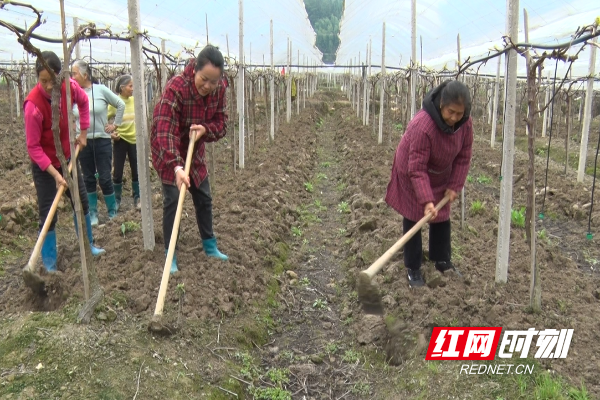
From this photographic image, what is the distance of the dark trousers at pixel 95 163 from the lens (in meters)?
5.34

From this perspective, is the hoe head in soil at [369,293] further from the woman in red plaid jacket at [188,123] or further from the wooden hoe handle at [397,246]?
the woman in red plaid jacket at [188,123]

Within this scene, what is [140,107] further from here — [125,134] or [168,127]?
Answer: [125,134]

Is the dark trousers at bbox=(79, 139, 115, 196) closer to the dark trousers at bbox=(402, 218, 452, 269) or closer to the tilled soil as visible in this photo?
the tilled soil

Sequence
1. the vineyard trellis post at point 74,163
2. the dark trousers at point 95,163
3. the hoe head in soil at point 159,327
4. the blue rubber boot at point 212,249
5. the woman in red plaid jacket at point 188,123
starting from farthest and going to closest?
the dark trousers at point 95,163, the blue rubber boot at point 212,249, the woman in red plaid jacket at point 188,123, the hoe head in soil at point 159,327, the vineyard trellis post at point 74,163

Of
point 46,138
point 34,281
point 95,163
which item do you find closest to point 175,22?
point 95,163

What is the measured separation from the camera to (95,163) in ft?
17.8

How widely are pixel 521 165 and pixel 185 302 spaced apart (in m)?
8.04

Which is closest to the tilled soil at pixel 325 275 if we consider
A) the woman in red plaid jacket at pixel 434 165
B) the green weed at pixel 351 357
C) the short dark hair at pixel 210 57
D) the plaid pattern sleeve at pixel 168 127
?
the green weed at pixel 351 357

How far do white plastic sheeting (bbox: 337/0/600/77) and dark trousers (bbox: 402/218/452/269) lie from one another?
160 inches

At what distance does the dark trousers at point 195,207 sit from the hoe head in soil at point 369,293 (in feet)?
4.97

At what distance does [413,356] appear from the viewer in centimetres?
305

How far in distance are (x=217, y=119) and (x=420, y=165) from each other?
1.61 meters

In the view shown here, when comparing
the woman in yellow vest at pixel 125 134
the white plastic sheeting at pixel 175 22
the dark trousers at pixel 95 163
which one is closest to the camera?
the dark trousers at pixel 95 163

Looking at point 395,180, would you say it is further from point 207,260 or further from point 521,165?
point 521,165
